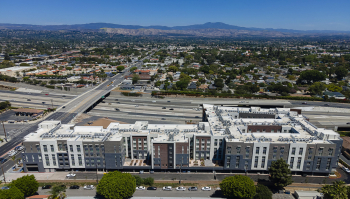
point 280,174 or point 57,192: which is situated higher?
point 280,174

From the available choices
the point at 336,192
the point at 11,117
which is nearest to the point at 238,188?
the point at 336,192

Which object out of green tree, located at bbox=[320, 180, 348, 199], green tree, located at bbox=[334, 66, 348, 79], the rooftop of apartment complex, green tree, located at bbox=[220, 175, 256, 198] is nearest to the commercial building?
the rooftop of apartment complex

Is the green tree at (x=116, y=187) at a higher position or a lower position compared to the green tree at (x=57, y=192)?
higher

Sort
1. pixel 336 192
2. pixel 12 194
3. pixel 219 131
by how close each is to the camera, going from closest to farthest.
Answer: pixel 336 192 → pixel 12 194 → pixel 219 131

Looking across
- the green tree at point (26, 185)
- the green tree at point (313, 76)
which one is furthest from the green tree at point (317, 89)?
the green tree at point (26, 185)

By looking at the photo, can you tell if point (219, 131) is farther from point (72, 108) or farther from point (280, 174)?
point (72, 108)

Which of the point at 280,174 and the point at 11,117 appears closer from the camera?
the point at 280,174

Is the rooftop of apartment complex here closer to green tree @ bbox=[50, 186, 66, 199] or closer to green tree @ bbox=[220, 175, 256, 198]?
green tree @ bbox=[220, 175, 256, 198]

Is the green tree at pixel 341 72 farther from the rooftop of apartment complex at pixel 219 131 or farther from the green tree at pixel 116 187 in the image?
the green tree at pixel 116 187
